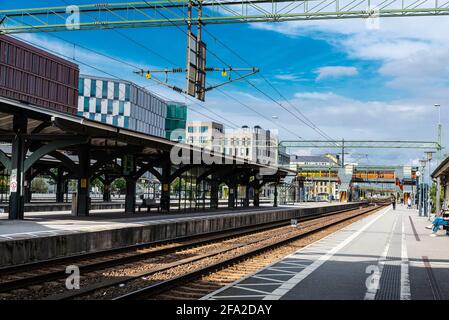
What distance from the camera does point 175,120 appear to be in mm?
126312

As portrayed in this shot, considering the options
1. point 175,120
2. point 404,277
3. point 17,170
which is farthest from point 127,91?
point 404,277

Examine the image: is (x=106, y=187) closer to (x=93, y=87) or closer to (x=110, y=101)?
(x=110, y=101)

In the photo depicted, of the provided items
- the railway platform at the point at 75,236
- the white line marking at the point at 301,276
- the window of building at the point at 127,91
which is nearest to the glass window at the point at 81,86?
the window of building at the point at 127,91

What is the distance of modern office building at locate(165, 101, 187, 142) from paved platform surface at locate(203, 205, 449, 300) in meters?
109

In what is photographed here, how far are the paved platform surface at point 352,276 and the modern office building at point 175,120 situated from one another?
109 metres

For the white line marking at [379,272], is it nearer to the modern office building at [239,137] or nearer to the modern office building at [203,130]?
the modern office building at [239,137]

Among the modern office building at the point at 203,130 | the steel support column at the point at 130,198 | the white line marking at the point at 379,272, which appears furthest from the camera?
the modern office building at the point at 203,130

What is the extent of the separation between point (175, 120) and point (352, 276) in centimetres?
11673

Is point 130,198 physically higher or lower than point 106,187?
lower

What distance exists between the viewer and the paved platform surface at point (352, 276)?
29.6ft

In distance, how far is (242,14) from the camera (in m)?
15.9
